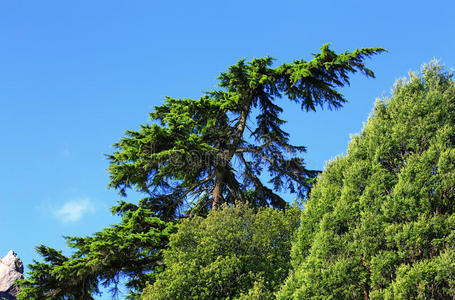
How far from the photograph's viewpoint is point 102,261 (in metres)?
17.0

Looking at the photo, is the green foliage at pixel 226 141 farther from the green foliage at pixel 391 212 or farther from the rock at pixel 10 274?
the rock at pixel 10 274

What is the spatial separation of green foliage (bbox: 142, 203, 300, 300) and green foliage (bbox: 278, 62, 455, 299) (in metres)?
1.32

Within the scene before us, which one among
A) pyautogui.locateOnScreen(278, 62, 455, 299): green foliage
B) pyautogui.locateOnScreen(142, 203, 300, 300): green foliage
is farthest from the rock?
pyautogui.locateOnScreen(278, 62, 455, 299): green foliage

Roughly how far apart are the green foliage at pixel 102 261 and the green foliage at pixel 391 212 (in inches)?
262

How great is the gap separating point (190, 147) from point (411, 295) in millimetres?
10336

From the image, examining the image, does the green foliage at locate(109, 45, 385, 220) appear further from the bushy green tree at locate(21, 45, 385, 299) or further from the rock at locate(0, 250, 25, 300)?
the rock at locate(0, 250, 25, 300)

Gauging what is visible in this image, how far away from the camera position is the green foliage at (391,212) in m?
11.0

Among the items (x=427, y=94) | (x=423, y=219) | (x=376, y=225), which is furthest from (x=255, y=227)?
(x=427, y=94)

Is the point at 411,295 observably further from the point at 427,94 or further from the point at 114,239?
the point at 114,239

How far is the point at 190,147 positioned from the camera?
18234 mm

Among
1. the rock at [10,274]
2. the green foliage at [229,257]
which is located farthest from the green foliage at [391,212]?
the rock at [10,274]

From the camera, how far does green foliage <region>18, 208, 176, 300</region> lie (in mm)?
16953

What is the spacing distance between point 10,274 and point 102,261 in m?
27.6

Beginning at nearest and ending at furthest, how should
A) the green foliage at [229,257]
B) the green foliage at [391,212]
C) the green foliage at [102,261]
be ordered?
the green foliage at [391,212] → the green foliage at [229,257] → the green foliage at [102,261]
